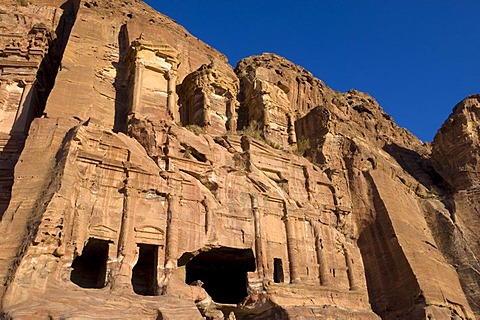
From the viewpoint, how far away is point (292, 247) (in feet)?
63.8

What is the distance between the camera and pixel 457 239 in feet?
79.0

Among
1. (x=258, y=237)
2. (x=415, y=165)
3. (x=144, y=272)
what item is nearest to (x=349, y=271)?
(x=258, y=237)

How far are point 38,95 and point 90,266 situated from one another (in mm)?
9604

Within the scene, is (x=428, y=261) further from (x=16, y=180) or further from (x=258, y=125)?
(x=16, y=180)

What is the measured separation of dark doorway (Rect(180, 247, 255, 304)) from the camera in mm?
18875

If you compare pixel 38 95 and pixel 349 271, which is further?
pixel 38 95

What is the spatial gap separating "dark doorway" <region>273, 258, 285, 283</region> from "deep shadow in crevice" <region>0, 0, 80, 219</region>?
1033cm

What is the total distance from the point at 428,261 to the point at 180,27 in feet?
65.4

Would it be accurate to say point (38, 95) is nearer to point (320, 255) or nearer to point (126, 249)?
point (126, 249)

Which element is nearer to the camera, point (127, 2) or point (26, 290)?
point (26, 290)

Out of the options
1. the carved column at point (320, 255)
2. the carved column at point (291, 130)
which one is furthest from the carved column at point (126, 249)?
the carved column at point (291, 130)

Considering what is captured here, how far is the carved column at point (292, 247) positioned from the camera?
61.7ft

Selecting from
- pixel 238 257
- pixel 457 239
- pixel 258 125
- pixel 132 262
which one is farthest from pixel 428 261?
pixel 132 262

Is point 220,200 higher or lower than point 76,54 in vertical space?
lower
